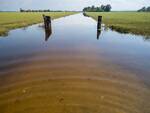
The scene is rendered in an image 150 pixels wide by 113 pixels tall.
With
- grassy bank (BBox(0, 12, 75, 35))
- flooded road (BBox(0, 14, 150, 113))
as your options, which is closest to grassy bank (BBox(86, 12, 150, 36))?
flooded road (BBox(0, 14, 150, 113))

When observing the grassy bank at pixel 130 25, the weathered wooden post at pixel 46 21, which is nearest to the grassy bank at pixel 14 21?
the weathered wooden post at pixel 46 21

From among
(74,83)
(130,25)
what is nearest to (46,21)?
(130,25)

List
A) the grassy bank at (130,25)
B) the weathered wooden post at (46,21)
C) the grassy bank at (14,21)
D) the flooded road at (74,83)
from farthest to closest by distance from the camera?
the grassy bank at (14,21), the grassy bank at (130,25), the weathered wooden post at (46,21), the flooded road at (74,83)

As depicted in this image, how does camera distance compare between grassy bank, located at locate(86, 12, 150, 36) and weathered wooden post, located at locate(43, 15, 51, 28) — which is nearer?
weathered wooden post, located at locate(43, 15, 51, 28)

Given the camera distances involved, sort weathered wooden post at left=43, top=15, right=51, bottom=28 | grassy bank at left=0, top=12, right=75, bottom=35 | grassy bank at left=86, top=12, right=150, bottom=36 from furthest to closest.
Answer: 1. grassy bank at left=0, top=12, right=75, bottom=35
2. grassy bank at left=86, top=12, right=150, bottom=36
3. weathered wooden post at left=43, top=15, right=51, bottom=28

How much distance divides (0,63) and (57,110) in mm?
6329

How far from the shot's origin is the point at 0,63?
11.0 m

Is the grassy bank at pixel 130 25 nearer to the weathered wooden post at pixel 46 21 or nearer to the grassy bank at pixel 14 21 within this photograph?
the weathered wooden post at pixel 46 21

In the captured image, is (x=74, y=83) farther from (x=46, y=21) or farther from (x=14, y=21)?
(x=14, y=21)

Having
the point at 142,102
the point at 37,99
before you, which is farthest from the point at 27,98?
the point at 142,102

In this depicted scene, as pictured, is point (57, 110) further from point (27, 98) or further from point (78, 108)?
point (27, 98)

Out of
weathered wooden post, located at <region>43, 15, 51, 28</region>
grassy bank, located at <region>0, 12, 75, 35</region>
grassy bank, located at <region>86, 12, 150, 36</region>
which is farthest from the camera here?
grassy bank, located at <region>0, 12, 75, 35</region>

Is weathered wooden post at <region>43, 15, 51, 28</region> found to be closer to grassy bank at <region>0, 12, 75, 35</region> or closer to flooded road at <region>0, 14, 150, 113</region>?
grassy bank at <region>0, 12, 75, 35</region>

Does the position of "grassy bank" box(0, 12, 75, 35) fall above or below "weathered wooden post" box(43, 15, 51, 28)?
below
